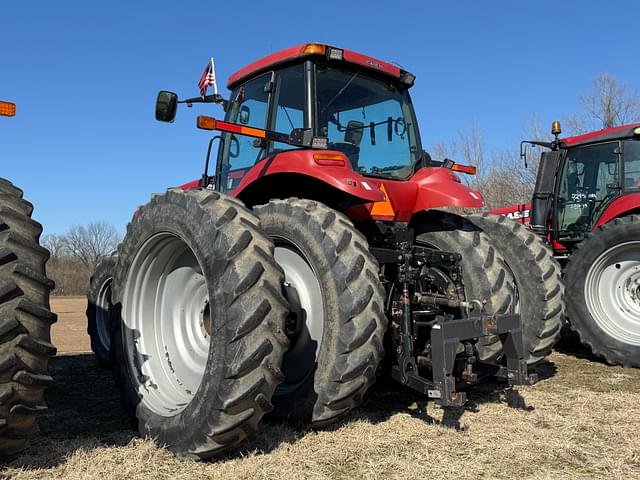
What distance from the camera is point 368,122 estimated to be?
5137 mm

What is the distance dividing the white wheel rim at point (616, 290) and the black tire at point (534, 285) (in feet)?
4.81

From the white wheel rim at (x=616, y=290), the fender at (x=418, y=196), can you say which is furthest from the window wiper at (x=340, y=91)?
the white wheel rim at (x=616, y=290)

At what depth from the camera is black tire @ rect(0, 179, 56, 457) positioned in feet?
8.71

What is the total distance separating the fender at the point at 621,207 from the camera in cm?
698

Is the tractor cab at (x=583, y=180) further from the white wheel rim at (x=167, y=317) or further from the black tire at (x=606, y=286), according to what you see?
the white wheel rim at (x=167, y=317)

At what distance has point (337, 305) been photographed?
3.65m

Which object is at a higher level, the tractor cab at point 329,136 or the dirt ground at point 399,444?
the tractor cab at point 329,136

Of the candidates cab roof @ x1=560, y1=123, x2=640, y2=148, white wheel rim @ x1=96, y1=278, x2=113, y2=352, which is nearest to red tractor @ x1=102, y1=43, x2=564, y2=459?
white wheel rim @ x1=96, y1=278, x2=113, y2=352

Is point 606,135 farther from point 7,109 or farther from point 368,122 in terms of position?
point 7,109

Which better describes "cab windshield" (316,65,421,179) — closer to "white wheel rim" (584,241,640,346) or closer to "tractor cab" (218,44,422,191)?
"tractor cab" (218,44,422,191)

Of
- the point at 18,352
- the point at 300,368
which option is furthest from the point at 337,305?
the point at 18,352

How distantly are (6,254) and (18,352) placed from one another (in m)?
0.45

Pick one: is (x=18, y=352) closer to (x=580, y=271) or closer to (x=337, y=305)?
(x=337, y=305)

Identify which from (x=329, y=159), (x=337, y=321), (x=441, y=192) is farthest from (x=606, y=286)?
(x=337, y=321)
